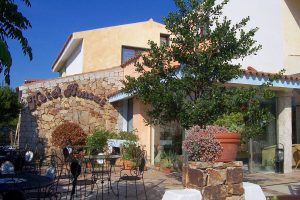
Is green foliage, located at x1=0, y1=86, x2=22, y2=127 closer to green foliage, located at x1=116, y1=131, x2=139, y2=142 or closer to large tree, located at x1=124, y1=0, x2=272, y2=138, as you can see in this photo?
green foliage, located at x1=116, y1=131, x2=139, y2=142

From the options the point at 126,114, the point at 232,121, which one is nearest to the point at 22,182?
the point at 232,121

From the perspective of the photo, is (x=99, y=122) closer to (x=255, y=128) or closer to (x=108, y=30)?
(x=108, y=30)

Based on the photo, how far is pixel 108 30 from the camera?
21.8 m

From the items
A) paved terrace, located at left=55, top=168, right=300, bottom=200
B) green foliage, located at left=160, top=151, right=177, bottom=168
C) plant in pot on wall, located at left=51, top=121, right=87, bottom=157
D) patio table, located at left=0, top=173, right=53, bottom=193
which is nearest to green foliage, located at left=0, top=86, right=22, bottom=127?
plant in pot on wall, located at left=51, top=121, right=87, bottom=157

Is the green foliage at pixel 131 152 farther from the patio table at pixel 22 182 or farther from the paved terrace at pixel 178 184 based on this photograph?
the patio table at pixel 22 182

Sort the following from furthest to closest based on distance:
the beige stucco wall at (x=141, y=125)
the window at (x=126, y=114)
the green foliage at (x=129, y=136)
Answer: the window at (x=126, y=114), the green foliage at (x=129, y=136), the beige stucco wall at (x=141, y=125)

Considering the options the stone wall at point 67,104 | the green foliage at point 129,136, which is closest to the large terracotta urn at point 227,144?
the green foliage at point 129,136

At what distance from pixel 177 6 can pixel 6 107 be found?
9858mm

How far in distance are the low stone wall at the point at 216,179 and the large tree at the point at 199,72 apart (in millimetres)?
2067

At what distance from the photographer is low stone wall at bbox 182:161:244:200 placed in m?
6.00

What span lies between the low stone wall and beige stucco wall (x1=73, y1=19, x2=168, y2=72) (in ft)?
51.5

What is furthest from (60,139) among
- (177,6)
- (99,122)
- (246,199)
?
(246,199)

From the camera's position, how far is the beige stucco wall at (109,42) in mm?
21047

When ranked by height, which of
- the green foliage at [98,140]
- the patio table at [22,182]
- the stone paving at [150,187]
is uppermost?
the green foliage at [98,140]
